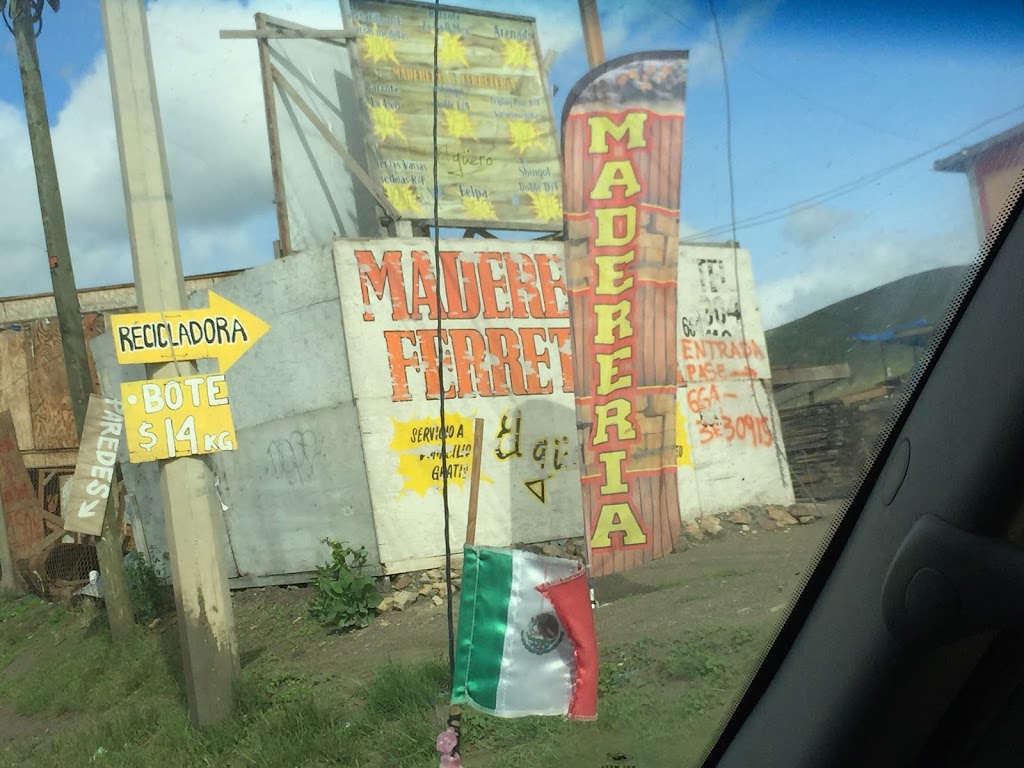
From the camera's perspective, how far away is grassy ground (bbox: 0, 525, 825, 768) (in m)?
2.24

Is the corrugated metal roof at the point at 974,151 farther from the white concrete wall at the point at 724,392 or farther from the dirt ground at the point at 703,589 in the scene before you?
the dirt ground at the point at 703,589

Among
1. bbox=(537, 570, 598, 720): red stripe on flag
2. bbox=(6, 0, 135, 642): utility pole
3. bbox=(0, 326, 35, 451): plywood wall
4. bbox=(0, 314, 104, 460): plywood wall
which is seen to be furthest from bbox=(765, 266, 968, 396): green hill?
bbox=(0, 326, 35, 451): plywood wall

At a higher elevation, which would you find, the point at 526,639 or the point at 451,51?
the point at 451,51

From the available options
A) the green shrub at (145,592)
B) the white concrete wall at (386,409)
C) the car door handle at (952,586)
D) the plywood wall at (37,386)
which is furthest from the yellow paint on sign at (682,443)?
the plywood wall at (37,386)

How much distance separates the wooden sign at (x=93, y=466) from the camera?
23.0 ft

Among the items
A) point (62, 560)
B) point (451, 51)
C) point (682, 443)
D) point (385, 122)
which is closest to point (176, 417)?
point (451, 51)

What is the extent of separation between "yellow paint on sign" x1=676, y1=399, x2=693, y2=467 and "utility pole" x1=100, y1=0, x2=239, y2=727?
3.54 metres

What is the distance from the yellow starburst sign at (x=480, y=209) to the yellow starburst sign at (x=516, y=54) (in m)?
0.99

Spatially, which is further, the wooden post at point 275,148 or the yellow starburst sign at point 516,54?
the wooden post at point 275,148

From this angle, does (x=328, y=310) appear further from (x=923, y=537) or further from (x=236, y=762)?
(x=923, y=537)

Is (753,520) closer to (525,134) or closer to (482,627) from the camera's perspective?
(482,627)

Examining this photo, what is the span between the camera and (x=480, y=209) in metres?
6.46

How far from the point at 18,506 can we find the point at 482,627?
37.4ft

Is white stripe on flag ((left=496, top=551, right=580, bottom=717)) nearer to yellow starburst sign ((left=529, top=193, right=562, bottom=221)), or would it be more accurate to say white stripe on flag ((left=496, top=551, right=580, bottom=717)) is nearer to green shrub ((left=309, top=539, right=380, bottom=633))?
green shrub ((left=309, top=539, right=380, bottom=633))
